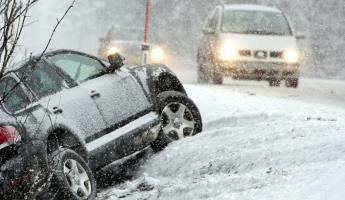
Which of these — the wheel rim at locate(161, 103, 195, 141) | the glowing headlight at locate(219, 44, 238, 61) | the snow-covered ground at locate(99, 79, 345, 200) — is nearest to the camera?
the snow-covered ground at locate(99, 79, 345, 200)

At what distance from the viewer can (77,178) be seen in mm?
7766

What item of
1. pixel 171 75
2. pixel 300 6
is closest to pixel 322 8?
pixel 300 6

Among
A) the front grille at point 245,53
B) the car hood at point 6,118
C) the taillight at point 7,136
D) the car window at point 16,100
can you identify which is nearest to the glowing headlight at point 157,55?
the front grille at point 245,53

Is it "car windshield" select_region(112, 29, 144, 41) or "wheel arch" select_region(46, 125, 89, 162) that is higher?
"wheel arch" select_region(46, 125, 89, 162)

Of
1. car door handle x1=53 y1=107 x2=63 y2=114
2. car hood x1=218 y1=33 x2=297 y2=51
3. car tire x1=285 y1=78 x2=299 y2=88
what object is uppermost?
car door handle x1=53 y1=107 x2=63 y2=114

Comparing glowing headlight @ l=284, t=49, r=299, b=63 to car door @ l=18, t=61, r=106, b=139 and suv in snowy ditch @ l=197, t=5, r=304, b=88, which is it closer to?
suv in snowy ditch @ l=197, t=5, r=304, b=88

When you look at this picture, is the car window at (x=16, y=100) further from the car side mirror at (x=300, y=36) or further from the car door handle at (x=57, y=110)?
the car side mirror at (x=300, y=36)

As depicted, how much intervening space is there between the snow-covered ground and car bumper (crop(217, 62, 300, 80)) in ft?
16.5

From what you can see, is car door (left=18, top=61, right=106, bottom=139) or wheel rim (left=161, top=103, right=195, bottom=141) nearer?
car door (left=18, top=61, right=106, bottom=139)

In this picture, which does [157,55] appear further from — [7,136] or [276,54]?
[7,136]

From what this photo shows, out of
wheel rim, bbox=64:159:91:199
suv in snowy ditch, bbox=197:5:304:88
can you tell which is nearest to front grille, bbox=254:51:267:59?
suv in snowy ditch, bbox=197:5:304:88

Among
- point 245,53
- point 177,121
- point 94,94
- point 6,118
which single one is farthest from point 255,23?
point 6,118

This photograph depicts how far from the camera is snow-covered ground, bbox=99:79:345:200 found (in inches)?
259

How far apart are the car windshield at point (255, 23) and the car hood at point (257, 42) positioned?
0.66 feet
